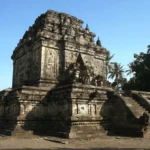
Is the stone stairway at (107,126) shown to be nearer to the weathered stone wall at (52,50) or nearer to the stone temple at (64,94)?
the stone temple at (64,94)

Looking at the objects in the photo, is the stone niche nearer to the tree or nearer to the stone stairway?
the stone stairway

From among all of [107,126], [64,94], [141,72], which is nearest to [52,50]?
[64,94]

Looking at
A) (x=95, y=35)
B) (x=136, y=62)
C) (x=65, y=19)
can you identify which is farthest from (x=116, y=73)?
(x=65, y=19)

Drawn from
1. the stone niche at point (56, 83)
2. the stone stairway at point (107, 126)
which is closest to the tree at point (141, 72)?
the stone niche at point (56, 83)

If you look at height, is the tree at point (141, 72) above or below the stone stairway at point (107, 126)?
above

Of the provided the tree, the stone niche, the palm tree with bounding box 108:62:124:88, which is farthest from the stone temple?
the palm tree with bounding box 108:62:124:88

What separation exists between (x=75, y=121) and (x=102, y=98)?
10.1 feet

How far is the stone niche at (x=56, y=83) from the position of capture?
1469 centimetres

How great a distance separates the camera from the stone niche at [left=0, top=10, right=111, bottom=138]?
14.7m

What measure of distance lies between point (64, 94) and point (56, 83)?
15.7 ft

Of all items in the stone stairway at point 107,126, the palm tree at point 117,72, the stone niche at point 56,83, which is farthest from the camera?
the palm tree at point 117,72

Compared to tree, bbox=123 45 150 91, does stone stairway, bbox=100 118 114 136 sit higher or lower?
lower

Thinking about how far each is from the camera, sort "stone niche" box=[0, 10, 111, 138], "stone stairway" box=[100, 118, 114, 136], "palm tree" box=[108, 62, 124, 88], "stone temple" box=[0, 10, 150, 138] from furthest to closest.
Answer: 1. "palm tree" box=[108, 62, 124, 88]
2. "stone stairway" box=[100, 118, 114, 136]
3. "stone niche" box=[0, 10, 111, 138]
4. "stone temple" box=[0, 10, 150, 138]

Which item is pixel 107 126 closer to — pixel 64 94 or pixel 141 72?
pixel 64 94
